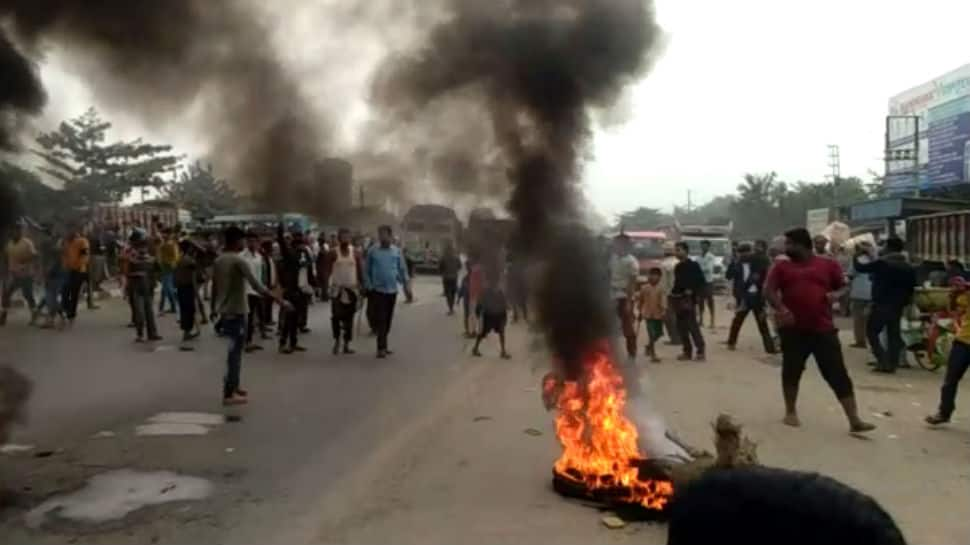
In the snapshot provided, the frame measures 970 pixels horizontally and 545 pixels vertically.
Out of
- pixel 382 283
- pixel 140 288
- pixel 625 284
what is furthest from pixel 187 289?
pixel 625 284

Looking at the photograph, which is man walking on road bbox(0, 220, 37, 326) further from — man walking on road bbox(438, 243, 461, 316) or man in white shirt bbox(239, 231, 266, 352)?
man walking on road bbox(438, 243, 461, 316)

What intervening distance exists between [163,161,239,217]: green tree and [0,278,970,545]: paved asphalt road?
6.10 feet

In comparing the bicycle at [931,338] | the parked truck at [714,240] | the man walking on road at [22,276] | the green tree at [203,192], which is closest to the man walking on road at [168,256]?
the green tree at [203,192]

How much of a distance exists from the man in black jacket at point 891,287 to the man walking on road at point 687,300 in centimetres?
198

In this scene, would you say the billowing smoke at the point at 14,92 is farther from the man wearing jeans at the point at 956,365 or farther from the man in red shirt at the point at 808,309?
the man wearing jeans at the point at 956,365

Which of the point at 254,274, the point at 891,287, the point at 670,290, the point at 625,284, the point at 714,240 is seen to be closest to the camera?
the point at 254,274

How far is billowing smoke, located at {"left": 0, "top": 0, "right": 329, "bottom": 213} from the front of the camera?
7.00m

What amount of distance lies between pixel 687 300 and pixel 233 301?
576 centimetres

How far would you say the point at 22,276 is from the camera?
1280 cm

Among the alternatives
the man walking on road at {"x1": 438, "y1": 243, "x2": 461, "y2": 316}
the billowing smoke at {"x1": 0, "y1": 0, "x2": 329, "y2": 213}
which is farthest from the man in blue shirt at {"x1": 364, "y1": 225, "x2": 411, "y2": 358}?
the man walking on road at {"x1": 438, "y1": 243, "x2": 461, "y2": 316}

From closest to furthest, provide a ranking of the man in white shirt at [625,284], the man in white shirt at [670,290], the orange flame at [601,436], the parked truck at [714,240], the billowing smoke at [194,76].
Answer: the orange flame at [601,436], the billowing smoke at [194,76], the man in white shirt at [625,284], the man in white shirt at [670,290], the parked truck at [714,240]

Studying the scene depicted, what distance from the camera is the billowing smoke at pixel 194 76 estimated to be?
7000 mm

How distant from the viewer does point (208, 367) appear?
32.6ft

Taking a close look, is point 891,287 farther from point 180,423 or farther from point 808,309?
point 180,423
